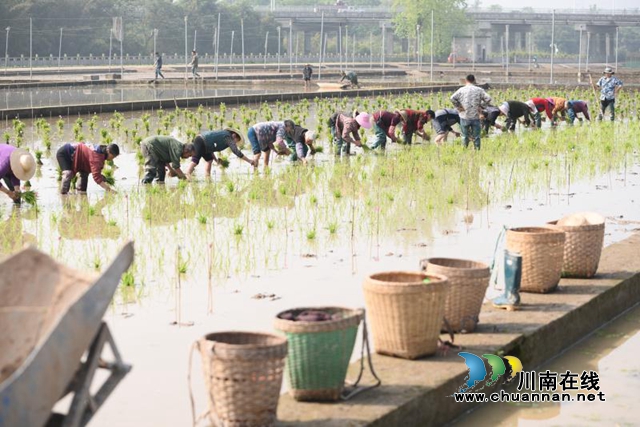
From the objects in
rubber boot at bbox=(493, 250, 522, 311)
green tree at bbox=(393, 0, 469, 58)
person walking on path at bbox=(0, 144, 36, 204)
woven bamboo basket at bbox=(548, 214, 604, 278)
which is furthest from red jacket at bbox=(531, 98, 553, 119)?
green tree at bbox=(393, 0, 469, 58)

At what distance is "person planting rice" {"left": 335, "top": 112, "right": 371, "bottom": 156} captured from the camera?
15.5 m

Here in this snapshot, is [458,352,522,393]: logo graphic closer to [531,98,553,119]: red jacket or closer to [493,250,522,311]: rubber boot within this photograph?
[493,250,522,311]: rubber boot

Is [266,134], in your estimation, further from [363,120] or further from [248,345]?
[248,345]

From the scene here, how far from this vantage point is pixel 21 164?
10.6m

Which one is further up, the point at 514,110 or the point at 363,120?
the point at 514,110

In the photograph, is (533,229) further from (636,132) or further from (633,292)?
(636,132)

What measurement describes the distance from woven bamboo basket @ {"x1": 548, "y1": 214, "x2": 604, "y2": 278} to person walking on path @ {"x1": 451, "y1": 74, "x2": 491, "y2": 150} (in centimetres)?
856

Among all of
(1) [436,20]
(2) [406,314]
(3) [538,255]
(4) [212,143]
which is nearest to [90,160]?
(4) [212,143]

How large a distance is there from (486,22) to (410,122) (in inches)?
3565

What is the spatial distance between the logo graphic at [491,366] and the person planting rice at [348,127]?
9.93 metres

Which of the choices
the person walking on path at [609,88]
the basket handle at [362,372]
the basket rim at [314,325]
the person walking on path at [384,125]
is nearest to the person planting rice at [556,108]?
the person walking on path at [609,88]

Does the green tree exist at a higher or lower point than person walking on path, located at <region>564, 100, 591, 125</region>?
higher

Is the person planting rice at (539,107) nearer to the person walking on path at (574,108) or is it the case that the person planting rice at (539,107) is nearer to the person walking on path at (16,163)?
the person walking on path at (574,108)

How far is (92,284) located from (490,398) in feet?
8.30
